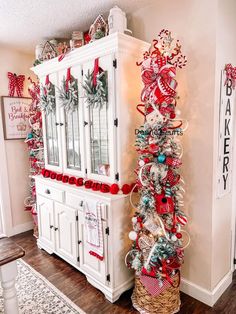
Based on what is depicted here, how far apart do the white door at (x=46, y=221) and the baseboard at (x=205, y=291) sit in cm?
153

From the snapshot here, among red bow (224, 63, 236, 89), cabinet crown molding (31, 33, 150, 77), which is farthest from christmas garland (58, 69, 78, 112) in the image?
red bow (224, 63, 236, 89)

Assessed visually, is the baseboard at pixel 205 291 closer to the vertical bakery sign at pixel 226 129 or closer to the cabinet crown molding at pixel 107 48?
the vertical bakery sign at pixel 226 129

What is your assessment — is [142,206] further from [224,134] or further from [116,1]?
[116,1]

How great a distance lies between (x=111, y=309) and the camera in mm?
1956

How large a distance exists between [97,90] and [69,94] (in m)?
0.47

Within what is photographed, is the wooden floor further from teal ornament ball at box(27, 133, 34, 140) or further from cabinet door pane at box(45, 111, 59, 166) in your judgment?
teal ornament ball at box(27, 133, 34, 140)

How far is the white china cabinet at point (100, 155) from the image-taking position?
79.2 inches

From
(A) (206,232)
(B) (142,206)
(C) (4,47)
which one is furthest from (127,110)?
(C) (4,47)

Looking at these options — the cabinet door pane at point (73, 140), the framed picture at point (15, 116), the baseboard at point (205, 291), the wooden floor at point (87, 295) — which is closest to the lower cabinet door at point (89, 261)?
the wooden floor at point (87, 295)

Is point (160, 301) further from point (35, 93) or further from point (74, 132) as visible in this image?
point (35, 93)

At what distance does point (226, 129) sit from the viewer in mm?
1995

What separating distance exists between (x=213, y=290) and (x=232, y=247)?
53 cm

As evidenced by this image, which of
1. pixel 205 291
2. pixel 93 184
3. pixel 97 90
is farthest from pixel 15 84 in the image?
pixel 205 291

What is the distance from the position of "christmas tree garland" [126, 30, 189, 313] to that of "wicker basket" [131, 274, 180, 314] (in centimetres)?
1
